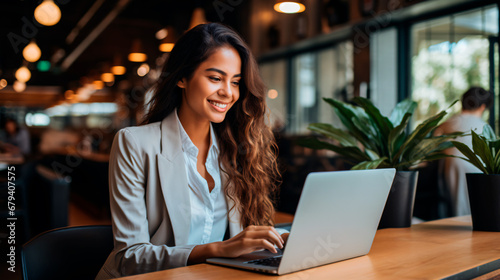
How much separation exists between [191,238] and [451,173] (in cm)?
315

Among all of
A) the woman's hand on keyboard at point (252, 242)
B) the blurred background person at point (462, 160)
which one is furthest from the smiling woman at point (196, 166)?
the blurred background person at point (462, 160)

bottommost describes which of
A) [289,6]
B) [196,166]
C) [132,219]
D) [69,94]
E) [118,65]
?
[132,219]

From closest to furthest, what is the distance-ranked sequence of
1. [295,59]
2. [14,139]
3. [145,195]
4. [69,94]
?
[145,195]
[295,59]
[14,139]
[69,94]

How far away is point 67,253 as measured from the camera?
4.34ft

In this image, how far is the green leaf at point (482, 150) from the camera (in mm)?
1530

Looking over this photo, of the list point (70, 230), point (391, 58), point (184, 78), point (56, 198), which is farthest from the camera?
point (391, 58)

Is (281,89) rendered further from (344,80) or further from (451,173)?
(451,173)

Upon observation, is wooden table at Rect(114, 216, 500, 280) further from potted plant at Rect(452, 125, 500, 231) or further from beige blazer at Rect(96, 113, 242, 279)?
beige blazer at Rect(96, 113, 242, 279)

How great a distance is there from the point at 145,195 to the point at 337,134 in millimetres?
768

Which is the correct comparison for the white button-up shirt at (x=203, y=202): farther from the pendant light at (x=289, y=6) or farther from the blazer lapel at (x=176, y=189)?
the pendant light at (x=289, y=6)

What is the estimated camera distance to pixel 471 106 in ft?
12.6

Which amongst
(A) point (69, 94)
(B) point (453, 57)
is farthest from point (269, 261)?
(A) point (69, 94)

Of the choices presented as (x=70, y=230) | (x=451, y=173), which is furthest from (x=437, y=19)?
(x=70, y=230)

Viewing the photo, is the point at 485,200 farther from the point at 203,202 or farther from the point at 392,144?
the point at 203,202
